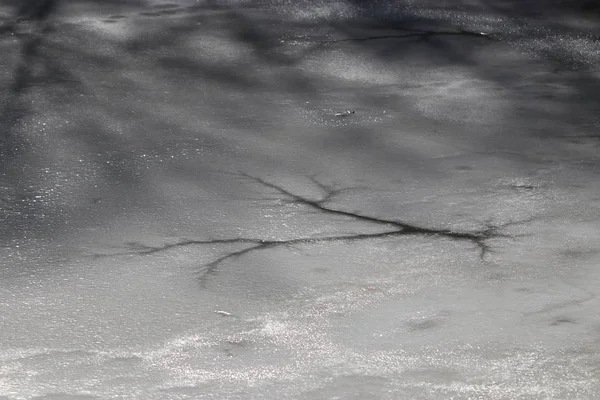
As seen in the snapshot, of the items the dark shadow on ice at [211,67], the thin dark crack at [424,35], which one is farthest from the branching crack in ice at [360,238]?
the thin dark crack at [424,35]

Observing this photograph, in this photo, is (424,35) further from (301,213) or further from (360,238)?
(360,238)

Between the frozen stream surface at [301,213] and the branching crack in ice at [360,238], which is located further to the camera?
the branching crack in ice at [360,238]

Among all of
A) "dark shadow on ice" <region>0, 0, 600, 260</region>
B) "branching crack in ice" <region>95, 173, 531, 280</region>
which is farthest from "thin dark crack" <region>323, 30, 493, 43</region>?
"branching crack in ice" <region>95, 173, 531, 280</region>

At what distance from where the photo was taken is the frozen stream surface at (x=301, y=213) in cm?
382

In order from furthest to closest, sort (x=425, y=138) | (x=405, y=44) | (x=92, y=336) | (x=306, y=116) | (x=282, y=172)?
(x=405, y=44) < (x=306, y=116) < (x=425, y=138) < (x=282, y=172) < (x=92, y=336)

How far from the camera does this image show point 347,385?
11.9ft

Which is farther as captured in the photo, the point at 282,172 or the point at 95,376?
the point at 282,172

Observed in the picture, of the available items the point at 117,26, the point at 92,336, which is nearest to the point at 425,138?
the point at 92,336

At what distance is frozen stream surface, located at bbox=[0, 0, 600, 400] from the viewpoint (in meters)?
3.82

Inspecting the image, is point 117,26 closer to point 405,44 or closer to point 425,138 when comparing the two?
point 405,44

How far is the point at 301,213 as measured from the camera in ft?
17.2

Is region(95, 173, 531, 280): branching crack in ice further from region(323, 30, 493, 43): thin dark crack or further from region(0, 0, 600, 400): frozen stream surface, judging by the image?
region(323, 30, 493, 43): thin dark crack

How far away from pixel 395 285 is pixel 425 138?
211 cm

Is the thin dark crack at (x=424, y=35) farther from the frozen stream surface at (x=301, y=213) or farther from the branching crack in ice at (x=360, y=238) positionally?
the branching crack in ice at (x=360, y=238)
